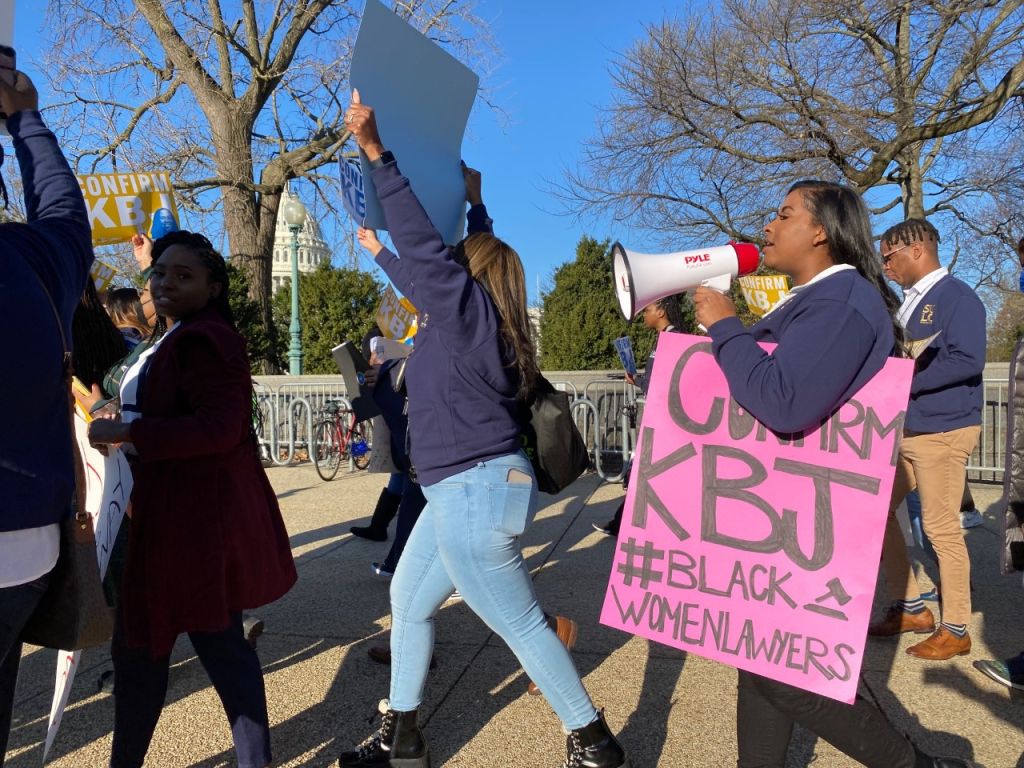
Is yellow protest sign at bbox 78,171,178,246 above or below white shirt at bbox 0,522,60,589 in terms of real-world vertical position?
above

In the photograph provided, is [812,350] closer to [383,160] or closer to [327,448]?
[383,160]

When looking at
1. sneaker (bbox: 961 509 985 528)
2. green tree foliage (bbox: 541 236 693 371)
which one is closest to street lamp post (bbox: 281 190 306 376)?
green tree foliage (bbox: 541 236 693 371)

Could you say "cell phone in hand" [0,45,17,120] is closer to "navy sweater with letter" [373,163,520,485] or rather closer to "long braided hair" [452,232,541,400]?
"navy sweater with letter" [373,163,520,485]

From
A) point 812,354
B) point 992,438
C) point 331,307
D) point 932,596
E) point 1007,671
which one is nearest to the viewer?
point 812,354

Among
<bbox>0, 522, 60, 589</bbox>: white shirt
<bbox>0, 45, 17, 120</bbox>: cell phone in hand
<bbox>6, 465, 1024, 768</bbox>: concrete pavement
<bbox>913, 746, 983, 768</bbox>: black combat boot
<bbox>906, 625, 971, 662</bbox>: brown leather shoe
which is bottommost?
<bbox>6, 465, 1024, 768</bbox>: concrete pavement

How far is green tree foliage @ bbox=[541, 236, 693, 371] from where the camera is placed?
1812 centimetres

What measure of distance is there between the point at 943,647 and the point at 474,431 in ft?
8.37

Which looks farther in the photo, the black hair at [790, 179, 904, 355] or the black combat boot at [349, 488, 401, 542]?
the black combat boot at [349, 488, 401, 542]

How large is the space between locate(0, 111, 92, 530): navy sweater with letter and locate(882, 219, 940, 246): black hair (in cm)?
358

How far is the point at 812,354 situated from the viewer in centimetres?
194

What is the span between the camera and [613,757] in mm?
2412

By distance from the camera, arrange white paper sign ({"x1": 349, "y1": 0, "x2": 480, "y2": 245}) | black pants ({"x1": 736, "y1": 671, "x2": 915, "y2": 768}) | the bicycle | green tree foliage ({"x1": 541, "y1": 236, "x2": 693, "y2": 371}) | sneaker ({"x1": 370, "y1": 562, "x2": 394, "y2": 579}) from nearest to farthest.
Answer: black pants ({"x1": 736, "y1": 671, "x2": 915, "y2": 768}), white paper sign ({"x1": 349, "y1": 0, "x2": 480, "y2": 245}), sneaker ({"x1": 370, "y1": 562, "x2": 394, "y2": 579}), the bicycle, green tree foliage ({"x1": 541, "y1": 236, "x2": 693, "y2": 371})

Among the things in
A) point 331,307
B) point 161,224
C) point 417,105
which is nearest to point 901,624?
point 417,105

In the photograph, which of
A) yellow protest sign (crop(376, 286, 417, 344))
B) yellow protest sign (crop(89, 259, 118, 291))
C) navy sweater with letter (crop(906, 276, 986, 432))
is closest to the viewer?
navy sweater with letter (crop(906, 276, 986, 432))
